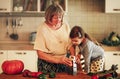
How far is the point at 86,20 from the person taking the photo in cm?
418

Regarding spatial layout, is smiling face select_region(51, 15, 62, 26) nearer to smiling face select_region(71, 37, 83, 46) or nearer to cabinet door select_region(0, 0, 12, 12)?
smiling face select_region(71, 37, 83, 46)

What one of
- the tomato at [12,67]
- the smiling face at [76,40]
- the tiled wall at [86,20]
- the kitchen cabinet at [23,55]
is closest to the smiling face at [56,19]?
the smiling face at [76,40]

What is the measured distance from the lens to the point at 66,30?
2523mm

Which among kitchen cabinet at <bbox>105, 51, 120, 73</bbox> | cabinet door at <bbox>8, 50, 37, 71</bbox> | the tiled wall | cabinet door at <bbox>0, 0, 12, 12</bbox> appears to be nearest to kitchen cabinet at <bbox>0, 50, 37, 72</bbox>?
cabinet door at <bbox>8, 50, 37, 71</bbox>

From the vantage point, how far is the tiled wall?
414cm

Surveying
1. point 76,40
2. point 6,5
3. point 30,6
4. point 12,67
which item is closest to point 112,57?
point 30,6

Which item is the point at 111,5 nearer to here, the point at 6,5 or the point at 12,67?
the point at 6,5

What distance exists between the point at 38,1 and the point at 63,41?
4.92 feet

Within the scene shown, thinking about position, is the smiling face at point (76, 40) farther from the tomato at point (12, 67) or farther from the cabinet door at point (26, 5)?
the cabinet door at point (26, 5)

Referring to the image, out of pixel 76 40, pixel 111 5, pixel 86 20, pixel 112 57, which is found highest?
pixel 111 5

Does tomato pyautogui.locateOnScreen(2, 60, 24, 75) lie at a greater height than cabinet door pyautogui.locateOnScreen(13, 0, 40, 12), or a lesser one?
lesser

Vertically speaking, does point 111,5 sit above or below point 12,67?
above


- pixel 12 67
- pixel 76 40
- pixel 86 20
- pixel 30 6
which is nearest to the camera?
pixel 12 67

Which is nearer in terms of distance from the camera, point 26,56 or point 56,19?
point 56,19
